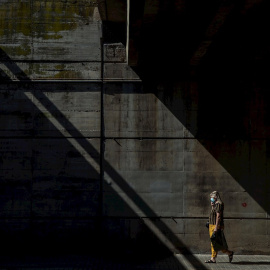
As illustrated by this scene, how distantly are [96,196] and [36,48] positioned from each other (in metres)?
4.31

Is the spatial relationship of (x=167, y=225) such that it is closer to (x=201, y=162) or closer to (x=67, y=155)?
(x=201, y=162)

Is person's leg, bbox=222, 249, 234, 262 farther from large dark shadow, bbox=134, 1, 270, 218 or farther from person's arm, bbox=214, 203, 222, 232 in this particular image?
large dark shadow, bbox=134, 1, 270, 218

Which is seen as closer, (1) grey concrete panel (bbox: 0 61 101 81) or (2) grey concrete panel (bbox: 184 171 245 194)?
(2) grey concrete panel (bbox: 184 171 245 194)

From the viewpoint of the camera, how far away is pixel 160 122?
1005 cm

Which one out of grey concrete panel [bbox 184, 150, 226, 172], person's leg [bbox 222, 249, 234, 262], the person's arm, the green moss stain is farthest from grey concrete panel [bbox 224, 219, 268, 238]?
the green moss stain

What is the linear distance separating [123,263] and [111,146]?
301cm

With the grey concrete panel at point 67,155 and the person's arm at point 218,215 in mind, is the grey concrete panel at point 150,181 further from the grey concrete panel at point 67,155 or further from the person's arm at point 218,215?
the person's arm at point 218,215

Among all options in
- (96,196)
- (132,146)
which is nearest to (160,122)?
(132,146)

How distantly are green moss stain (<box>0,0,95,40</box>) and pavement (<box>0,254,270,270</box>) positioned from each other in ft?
19.0

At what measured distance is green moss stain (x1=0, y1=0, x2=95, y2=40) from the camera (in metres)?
10.1

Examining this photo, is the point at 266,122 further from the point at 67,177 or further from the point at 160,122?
the point at 67,177

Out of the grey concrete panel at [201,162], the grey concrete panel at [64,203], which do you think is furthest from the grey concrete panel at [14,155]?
the grey concrete panel at [201,162]

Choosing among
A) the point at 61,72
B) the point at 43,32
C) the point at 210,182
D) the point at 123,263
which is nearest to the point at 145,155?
the point at 210,182

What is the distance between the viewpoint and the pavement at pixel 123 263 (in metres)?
8.53
